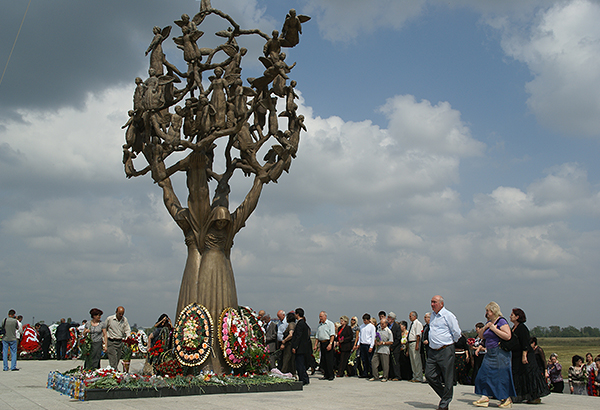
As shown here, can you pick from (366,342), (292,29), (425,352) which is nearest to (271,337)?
(366,342)

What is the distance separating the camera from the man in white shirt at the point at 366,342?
563 inches

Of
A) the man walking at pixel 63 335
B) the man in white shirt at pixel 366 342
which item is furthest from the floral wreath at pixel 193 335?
the man walking at pixel 63 335

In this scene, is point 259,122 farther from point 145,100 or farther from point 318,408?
point 318,408

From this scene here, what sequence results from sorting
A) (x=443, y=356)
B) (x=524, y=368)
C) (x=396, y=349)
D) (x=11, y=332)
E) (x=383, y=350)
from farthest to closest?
1. (x=11, y=332)
2. (x=396, y=349)
3. (x=383, y=350)
4. (x=524, y=368)
5. (x=443, y=356)

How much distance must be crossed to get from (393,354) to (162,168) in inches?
289

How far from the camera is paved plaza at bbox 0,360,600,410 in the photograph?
8.41m

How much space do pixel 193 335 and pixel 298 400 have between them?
8.93 feet

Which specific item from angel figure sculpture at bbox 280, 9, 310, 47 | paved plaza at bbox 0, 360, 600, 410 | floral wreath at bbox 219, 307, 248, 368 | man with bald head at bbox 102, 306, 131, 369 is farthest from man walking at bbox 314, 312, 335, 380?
angel figure sculpture at bbox 280, 9, 310, 47

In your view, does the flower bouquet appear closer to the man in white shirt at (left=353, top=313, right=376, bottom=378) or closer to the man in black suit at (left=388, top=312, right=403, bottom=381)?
the man in white shirt at (left=353, top=313, right=376, bottom=378)

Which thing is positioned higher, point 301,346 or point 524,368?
point 301,346

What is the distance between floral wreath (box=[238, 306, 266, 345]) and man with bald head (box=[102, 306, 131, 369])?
264 centimetres

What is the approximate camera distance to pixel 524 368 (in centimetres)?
923

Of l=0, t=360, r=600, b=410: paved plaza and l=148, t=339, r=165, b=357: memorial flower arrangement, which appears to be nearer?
l=0, t=360, r=600, b=410: paved plaza

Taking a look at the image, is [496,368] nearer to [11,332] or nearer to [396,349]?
[396,349]
